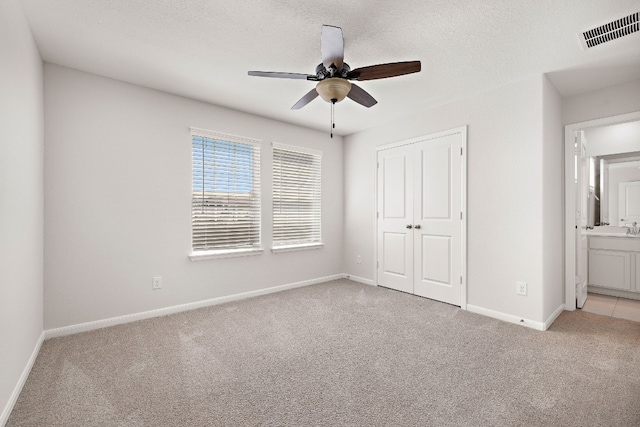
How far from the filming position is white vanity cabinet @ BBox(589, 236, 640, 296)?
3941mm

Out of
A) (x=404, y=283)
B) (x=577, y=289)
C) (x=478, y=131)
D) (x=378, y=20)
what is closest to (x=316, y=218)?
(x=404, y=283)

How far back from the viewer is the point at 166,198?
3414 millimetres

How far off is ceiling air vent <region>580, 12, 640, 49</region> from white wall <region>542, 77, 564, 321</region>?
61 centimetres

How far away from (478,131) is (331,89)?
215 cm

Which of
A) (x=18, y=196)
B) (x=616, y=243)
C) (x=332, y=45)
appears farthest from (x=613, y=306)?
(x=18, y=196)

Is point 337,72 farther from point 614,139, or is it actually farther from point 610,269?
point 610,269

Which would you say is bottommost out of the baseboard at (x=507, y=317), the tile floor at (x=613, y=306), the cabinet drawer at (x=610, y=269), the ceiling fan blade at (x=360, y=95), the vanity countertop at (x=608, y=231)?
the tile floor at (x=613, y=306)

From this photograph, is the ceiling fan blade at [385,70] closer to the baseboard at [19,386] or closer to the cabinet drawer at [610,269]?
the baseboard at [19,386]

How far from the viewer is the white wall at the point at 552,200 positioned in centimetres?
303

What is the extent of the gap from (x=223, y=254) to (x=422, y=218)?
2687 mm

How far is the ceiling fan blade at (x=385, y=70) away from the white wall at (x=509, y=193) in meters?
1.72

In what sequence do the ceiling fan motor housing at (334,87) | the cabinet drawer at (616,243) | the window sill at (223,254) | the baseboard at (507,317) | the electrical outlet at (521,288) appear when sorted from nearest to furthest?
1. the ceiling fan motor housing at (334,87)
2. the baseboard at (507,317)
3. the electrical outlet at (521,288)
4. the window sill at (223,254)
5. the cabinet drawer at (616,243)

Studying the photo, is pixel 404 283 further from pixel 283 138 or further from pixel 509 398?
pixel 283 138

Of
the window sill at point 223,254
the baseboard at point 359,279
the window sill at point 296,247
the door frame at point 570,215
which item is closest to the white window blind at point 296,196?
the window sill at point 296,247
